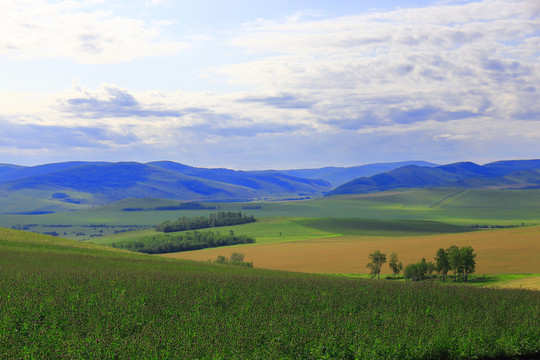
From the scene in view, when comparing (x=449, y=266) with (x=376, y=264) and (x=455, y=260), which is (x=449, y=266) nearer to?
(x=455, y=260)

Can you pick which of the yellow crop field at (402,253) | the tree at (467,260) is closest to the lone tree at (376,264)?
the yellow crop field at (402,253)

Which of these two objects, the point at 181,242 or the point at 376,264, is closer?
the point at 376,264

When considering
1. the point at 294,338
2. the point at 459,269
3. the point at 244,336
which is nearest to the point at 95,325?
the point at 244,336

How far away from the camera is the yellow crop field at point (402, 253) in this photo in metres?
77.4

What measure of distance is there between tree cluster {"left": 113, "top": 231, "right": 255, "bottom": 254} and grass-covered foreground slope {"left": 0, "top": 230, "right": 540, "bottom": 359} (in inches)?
3988

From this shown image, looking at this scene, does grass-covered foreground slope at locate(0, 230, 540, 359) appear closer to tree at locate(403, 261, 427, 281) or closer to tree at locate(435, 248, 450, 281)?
tree at locate(435, 248, 450, 281)

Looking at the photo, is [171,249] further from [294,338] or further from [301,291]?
[294,338]

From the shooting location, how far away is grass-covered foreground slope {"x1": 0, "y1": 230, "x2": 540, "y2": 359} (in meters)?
18.2

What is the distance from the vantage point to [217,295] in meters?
29.8

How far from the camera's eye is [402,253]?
96.1 metres

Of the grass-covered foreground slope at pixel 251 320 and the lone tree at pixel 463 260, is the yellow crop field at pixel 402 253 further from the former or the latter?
the grass-covered foreground slope at pixel 251 320

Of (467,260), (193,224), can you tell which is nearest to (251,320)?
(467,260)

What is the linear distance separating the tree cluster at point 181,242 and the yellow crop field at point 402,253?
62.5 feet

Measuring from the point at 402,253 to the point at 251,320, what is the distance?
7873 cm
